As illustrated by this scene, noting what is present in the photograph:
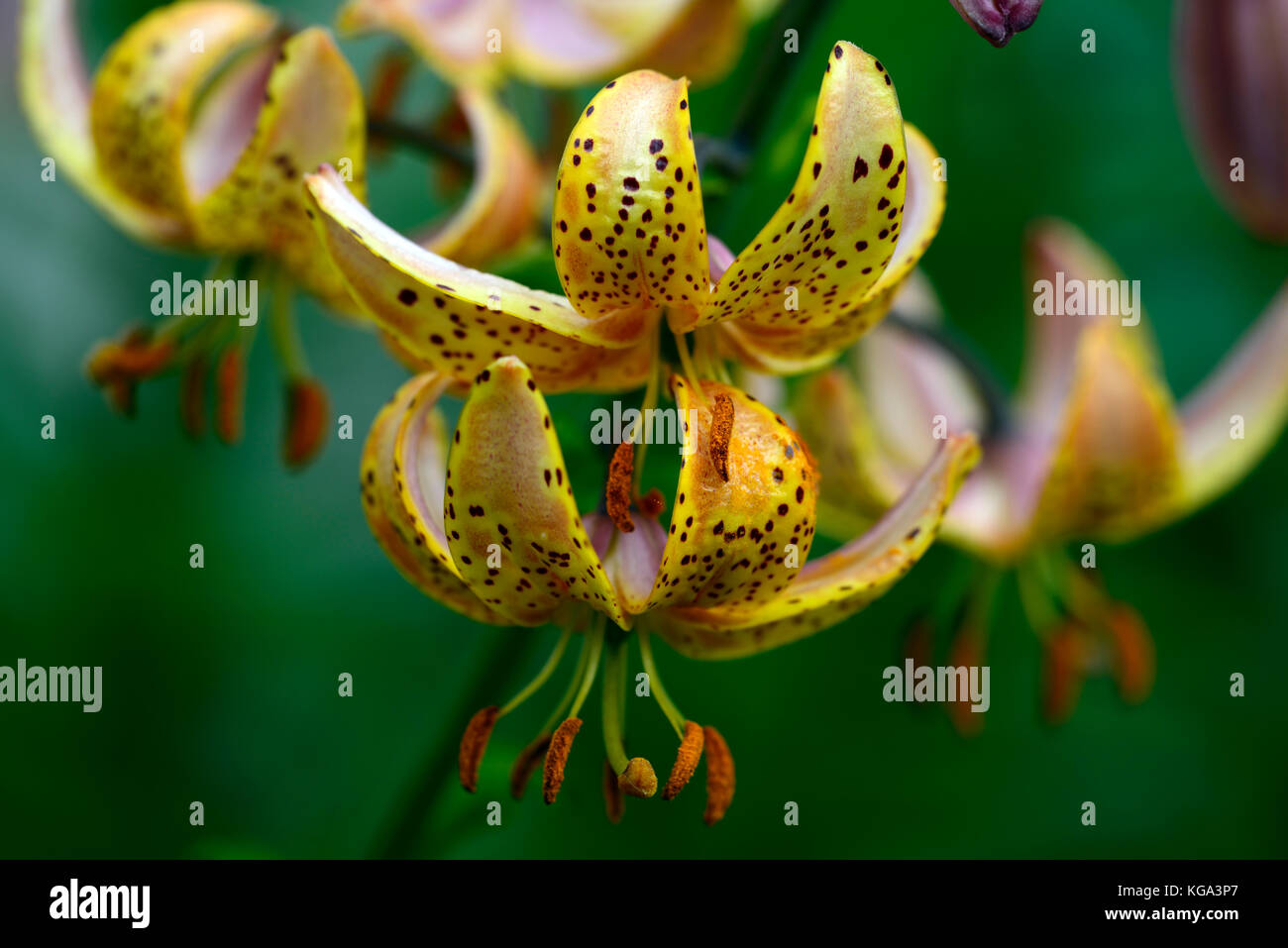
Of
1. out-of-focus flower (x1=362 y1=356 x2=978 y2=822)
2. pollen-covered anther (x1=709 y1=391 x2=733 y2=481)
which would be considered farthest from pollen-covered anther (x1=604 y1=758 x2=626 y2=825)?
pollen-covered anther (x1=709 y1=391 x2=733 y2=481)

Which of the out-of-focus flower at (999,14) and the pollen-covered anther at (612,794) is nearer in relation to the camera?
the out-of-focus flower at (999,14)

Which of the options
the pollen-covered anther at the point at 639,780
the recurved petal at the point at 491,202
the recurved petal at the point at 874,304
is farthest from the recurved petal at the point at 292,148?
the pollen-covered anther at the point at 639,780

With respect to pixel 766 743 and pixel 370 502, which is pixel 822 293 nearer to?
pixel 370 502

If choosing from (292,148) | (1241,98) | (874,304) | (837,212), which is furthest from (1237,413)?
(292,148)

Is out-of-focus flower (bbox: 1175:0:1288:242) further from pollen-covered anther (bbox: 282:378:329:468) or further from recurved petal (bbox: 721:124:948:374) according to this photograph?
pollen-covered anther (bbox: 282:378:329:468)

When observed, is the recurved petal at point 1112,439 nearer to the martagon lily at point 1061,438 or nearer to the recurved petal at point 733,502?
the martagon lily at point 1061,438

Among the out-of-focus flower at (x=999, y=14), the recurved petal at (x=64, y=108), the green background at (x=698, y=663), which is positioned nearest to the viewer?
the out-of-focus flower at (x=999, y=14)
